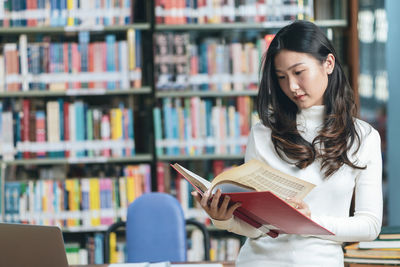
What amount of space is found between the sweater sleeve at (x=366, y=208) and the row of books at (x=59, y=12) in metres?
2.07

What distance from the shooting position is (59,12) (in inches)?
130

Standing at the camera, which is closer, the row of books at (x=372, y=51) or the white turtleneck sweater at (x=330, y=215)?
the white turtleneck sweater at (x=330, y=215)

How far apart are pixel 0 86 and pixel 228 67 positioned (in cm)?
128

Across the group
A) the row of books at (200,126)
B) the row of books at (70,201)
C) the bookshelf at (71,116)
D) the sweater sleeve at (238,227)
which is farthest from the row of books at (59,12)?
the sweater sleeve at (238,227)

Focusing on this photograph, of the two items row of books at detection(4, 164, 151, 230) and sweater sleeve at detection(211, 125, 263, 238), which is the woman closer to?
sweater sleeve at detection(211, 125, 263, 238)

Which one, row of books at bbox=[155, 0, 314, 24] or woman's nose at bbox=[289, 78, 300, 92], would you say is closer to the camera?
woman's nose at bbox=[289, 78, 300, 92]

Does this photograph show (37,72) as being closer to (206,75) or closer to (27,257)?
(206,75)

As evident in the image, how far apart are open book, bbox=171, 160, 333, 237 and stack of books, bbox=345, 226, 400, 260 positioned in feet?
1.73

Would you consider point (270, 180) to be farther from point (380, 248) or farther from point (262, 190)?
point (380, 248)

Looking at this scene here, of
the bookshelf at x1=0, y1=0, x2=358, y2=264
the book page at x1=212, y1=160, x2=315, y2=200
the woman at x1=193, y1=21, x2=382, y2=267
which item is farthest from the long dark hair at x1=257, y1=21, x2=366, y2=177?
the bookshelf at x1=0, y1=0, x2=358, y2=264

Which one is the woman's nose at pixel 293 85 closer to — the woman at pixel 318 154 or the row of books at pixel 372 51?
the woman at pixel 318 154

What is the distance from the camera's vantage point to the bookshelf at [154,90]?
3316 mm

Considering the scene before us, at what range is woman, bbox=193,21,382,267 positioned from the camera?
5.09ft

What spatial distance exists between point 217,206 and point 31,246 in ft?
1.48
